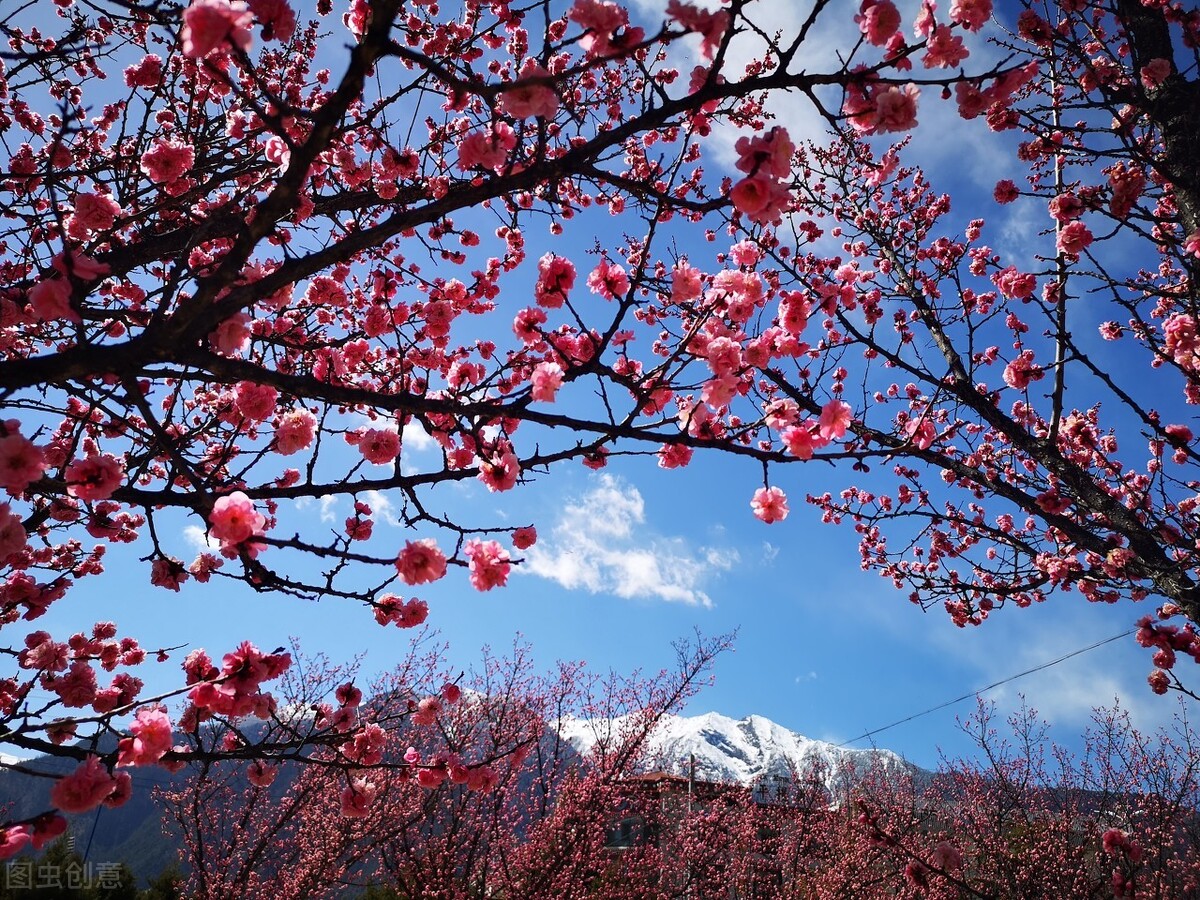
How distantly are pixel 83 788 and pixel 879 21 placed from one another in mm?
4807

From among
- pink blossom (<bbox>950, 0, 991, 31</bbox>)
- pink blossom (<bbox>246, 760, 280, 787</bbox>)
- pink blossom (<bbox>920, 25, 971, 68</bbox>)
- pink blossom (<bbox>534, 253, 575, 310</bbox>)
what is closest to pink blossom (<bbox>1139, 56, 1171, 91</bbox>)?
pink blossom (<bbox>950, 0, 991, 31</bbox>)

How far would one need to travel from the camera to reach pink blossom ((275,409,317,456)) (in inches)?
137

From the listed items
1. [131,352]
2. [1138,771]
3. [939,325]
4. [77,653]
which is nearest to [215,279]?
[131,352]

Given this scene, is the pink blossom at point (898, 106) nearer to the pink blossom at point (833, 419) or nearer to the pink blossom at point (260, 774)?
the pink blossom at point (833, 419)

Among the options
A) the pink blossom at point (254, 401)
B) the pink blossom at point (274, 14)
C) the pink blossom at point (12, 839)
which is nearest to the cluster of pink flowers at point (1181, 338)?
the pink blossom at point (274, 14)

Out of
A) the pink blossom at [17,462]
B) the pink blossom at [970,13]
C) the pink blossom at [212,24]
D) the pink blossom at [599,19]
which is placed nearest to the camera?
the pink blossom at [212,24]

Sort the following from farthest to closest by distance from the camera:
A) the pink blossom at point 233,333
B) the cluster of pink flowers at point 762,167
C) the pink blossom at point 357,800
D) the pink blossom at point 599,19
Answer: the pink blossom at point 357,800, the pink blossom at point 233,333, the pink blossom at point 599,19, the cluster of pink flowers at point 762,167

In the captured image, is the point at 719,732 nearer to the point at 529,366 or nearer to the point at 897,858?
the point at 897,858

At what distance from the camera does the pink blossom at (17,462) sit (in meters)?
2.29

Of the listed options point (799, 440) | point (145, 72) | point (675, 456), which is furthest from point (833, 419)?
point (145, 72)

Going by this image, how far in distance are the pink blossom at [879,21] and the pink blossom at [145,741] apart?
170 inches

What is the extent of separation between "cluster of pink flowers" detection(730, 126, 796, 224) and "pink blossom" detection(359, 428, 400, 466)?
2254 millimetres

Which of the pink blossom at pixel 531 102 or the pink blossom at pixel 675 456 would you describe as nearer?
the pink blossom at pixel 531 102

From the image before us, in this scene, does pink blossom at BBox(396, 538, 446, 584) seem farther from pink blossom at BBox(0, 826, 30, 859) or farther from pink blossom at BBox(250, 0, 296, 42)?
pink blossom at BBox(250, 0, 296, 42)
